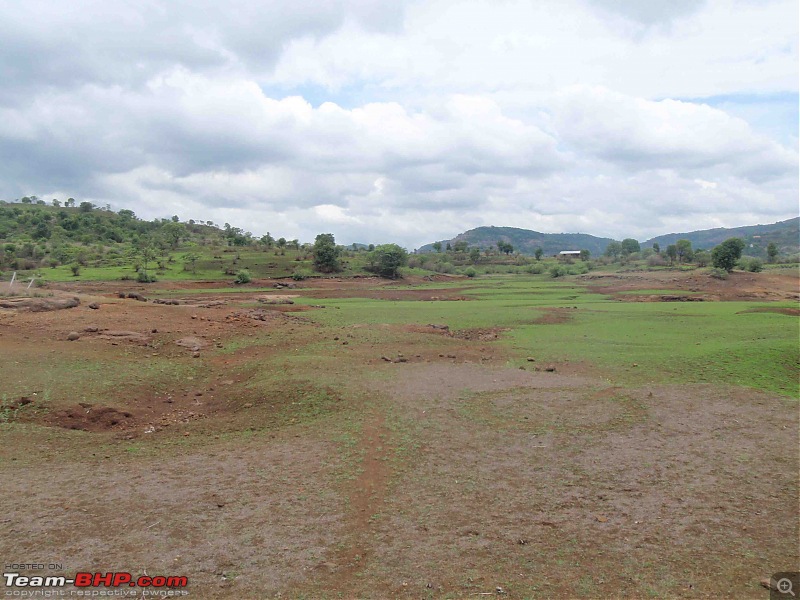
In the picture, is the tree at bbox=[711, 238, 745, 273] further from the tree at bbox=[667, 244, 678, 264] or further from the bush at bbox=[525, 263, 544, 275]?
the bush at bbox=[525, 263, 544, 275]

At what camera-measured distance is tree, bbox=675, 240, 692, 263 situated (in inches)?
3531

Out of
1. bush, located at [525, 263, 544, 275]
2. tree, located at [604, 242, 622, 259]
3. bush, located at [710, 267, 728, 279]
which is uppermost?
tree, located at [604, 242, 622, 259]

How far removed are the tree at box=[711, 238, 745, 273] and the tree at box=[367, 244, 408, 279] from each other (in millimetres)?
42689

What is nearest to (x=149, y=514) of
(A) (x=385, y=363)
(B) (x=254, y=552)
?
(B) (x=254, y=552)

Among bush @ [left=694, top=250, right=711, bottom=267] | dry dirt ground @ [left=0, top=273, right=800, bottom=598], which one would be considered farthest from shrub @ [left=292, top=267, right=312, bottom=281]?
bush @ [left=694, top=250, right=711, bottom=267]

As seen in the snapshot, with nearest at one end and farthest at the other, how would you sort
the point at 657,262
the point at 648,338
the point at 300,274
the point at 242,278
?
the point at 648,338
the point at 242,278
the point at 300,274
the point at 657,262

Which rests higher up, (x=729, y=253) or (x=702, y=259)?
(x=729, y=253)

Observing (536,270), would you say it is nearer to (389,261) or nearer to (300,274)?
(389,261)

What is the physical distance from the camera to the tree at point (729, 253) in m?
60.3

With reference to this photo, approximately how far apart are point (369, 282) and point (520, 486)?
6201 centimetres

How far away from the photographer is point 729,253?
60.5 meters

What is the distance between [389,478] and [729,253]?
66.6 m

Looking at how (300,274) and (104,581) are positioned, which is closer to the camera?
(104,581)

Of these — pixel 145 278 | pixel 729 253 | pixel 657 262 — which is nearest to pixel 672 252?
pixel 657 262
